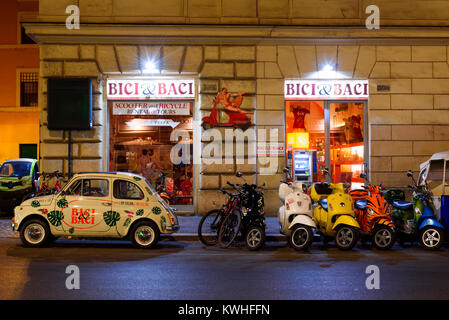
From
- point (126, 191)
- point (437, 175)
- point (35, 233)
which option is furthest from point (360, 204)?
point (35, 233)

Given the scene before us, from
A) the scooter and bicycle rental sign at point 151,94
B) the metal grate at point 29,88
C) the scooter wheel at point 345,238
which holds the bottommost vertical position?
the scooter wheel at point 345,238

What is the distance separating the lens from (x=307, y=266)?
7449mm

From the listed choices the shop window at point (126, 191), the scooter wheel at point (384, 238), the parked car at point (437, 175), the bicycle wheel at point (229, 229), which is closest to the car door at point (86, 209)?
the shop window at point (126, 191)

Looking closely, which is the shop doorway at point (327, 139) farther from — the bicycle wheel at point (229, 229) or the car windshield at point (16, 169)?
the car windshield at point (16, 169)

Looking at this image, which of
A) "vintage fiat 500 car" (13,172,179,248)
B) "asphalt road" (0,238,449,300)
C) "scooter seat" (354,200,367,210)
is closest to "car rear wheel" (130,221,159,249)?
"vintage fiat 500 car" (13,172,179,248)

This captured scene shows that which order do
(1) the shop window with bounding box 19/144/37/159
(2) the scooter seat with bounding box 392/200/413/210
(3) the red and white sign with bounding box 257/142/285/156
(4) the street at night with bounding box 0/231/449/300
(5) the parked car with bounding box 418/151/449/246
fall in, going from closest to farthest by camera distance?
(4) the street at night with bounding box 0/231/449/300 < (2) the scooter seat with bounding box 392/200/413/210 < (5) the parked car with bounding box 418/151/449/246 < (3) the red and white sign with bounding box 257/142/285/156 < (1) the shop window with bounding box 19/144/37/159

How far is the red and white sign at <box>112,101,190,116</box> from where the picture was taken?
1454 centimetres

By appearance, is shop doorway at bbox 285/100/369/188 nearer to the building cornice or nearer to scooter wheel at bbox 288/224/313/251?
the building cornice

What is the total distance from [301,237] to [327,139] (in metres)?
6.46

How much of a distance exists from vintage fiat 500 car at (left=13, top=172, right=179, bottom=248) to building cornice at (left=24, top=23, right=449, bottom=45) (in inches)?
251

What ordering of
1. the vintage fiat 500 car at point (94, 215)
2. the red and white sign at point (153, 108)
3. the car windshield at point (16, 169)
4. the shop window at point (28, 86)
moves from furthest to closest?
the shop window at point (28, 86) < the car windshield at point (16, 169) < the red and white sign at point (153, 108) < the vintage fiat 500 car at point (94, 215)

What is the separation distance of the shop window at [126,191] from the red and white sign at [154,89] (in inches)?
228

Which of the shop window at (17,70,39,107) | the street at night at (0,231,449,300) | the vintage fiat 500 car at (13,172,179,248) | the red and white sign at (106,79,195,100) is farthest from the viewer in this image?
the shop window at (17,70,39,107)

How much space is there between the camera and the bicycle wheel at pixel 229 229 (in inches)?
356
